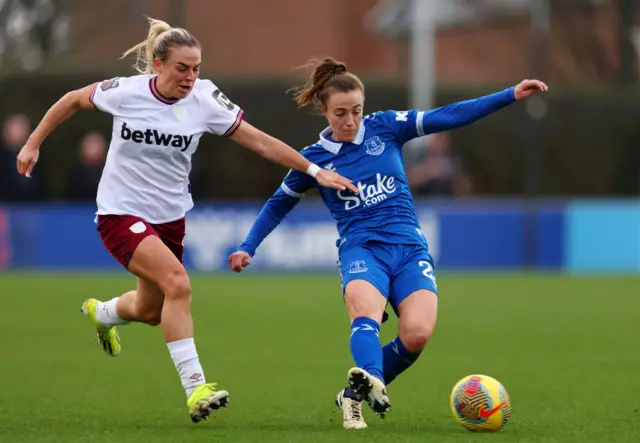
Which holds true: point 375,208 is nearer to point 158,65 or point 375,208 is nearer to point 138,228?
point 138,228

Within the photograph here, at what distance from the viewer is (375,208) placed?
744 cm

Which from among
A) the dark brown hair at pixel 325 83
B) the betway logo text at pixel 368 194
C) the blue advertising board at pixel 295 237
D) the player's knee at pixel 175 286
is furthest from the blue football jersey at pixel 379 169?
the blue advertising board at pixel 295 237

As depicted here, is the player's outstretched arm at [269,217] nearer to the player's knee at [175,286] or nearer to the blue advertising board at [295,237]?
the player's knee at [175,286]

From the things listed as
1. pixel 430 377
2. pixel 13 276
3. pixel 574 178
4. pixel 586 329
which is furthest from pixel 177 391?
pixel 574 178

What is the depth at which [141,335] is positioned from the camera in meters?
12.5

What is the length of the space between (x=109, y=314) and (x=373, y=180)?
2.09 m

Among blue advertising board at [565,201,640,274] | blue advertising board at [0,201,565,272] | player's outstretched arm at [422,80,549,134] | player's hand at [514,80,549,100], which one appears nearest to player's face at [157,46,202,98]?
player's outstretched arm at [422,80,549,134]

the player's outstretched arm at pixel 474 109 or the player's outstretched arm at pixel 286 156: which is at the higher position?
the player's outstretched arm at pixel 474 109

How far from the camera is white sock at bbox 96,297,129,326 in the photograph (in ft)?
27.6

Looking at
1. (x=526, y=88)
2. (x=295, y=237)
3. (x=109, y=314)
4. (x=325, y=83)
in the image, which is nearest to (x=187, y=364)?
(x=109, y=314)

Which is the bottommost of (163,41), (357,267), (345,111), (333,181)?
(357,267)

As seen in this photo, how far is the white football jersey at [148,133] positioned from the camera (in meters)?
7.38

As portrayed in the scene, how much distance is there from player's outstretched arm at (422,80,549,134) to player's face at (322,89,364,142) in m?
0.39

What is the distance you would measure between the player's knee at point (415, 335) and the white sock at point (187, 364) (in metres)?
1.11
